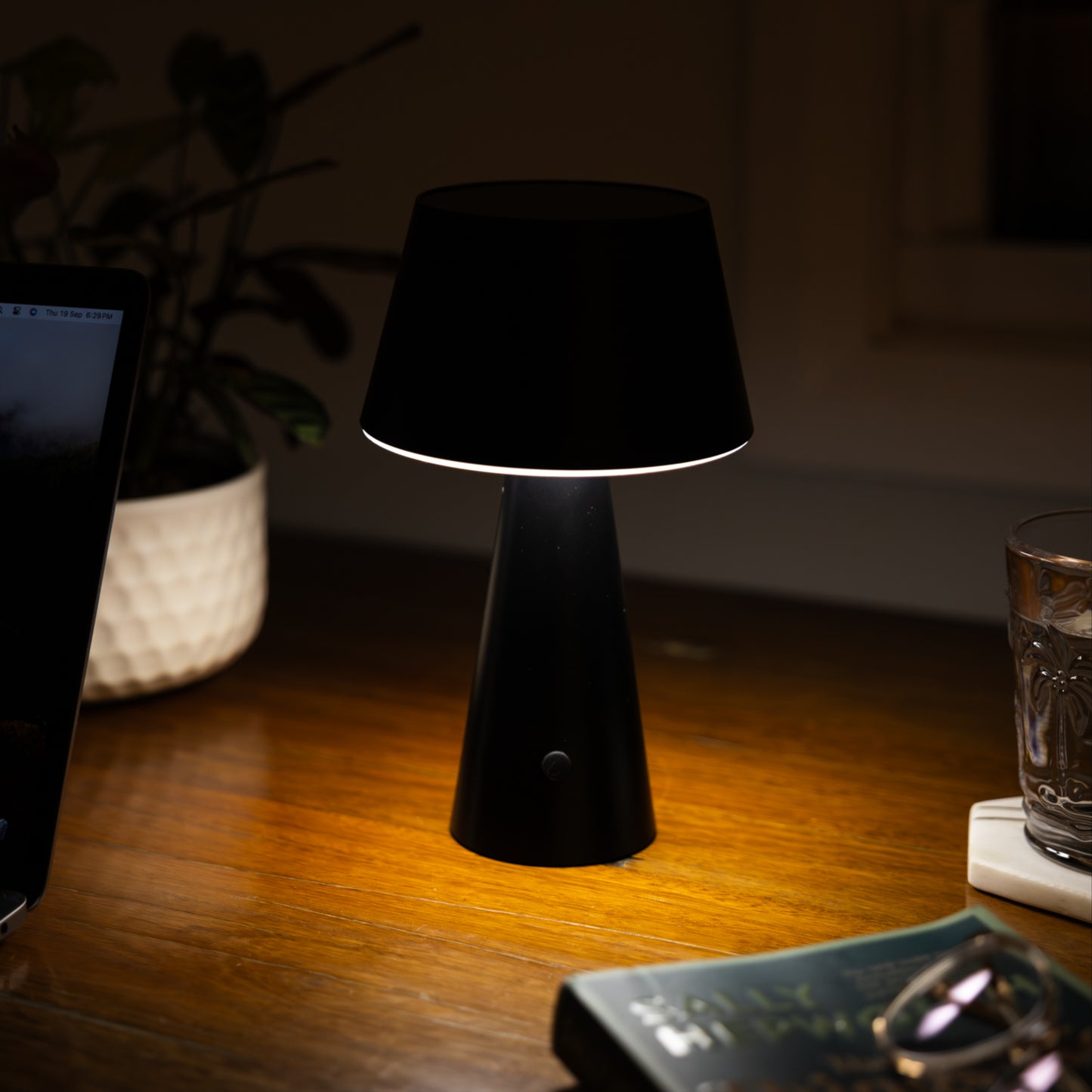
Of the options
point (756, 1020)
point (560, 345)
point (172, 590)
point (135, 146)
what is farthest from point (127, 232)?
point (756, 1020)

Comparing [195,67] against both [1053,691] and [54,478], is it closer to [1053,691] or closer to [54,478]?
[54,478]

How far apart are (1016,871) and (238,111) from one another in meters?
0.70

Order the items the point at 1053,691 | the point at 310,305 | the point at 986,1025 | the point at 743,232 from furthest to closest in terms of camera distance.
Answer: the point at 743,232, the point at 310,305, the point at 1053,691, the point at 986,1025

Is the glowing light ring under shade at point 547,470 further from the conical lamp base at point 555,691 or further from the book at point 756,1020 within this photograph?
the book at point 756,1020

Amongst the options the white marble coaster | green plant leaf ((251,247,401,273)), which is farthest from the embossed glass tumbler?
green plant leaf ((251,247,401,273))

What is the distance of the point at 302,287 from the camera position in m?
0.93

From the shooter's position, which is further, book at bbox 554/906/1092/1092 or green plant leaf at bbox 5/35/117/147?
green plant leaf at bbox 5/35/117/147

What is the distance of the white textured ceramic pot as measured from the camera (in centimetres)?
88

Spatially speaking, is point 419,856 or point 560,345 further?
point 419,856

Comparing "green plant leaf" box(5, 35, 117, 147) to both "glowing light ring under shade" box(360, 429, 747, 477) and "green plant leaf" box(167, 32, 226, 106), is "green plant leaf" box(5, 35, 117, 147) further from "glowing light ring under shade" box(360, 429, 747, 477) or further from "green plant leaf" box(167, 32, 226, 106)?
"glowing light ring under shade" box(360, 429, 747, 477)

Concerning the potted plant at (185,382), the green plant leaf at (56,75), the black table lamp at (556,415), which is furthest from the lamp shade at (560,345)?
the green plant leaf at (56,75)

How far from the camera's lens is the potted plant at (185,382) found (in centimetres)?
88

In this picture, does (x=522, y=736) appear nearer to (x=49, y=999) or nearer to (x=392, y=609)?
(x=49, y=999)

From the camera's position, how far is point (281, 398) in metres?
0.93
